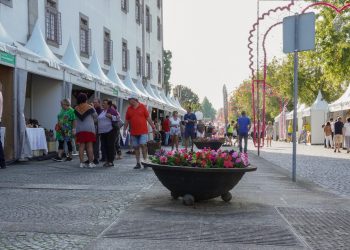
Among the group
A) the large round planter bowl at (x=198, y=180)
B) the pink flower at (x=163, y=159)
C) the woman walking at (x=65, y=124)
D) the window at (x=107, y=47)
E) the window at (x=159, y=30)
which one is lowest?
the large round planter bowl at (x=198, y=180)

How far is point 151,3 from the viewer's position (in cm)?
3650

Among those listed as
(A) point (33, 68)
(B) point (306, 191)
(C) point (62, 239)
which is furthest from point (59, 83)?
(C) point (62, 239)

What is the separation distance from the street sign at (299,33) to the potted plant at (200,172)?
391 cm

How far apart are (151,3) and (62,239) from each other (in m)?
33.5

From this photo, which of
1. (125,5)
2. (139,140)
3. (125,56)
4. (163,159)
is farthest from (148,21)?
(163,159)

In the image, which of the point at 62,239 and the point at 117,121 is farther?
the point at 117,121

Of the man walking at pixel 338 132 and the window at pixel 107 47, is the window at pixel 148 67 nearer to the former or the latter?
the window at pixel 107 47

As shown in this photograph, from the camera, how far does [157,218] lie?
17.6ft

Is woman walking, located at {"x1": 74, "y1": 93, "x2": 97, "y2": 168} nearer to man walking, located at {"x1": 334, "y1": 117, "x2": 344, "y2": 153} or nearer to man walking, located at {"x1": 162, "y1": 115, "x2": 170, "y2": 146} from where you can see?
man walking, located at {"x1": 162, "y1": 115, "x2": 170, "y2": 146}

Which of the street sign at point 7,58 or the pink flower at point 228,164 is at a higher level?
the street sign at point 7,58

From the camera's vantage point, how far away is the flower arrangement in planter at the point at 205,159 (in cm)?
616

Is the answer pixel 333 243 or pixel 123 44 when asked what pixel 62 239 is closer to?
pixel 333 243

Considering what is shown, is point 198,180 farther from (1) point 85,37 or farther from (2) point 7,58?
(1) point 85,37

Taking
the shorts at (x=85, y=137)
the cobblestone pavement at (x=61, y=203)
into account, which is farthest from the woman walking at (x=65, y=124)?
the cobblestone pavement at (x=61, y=203)
